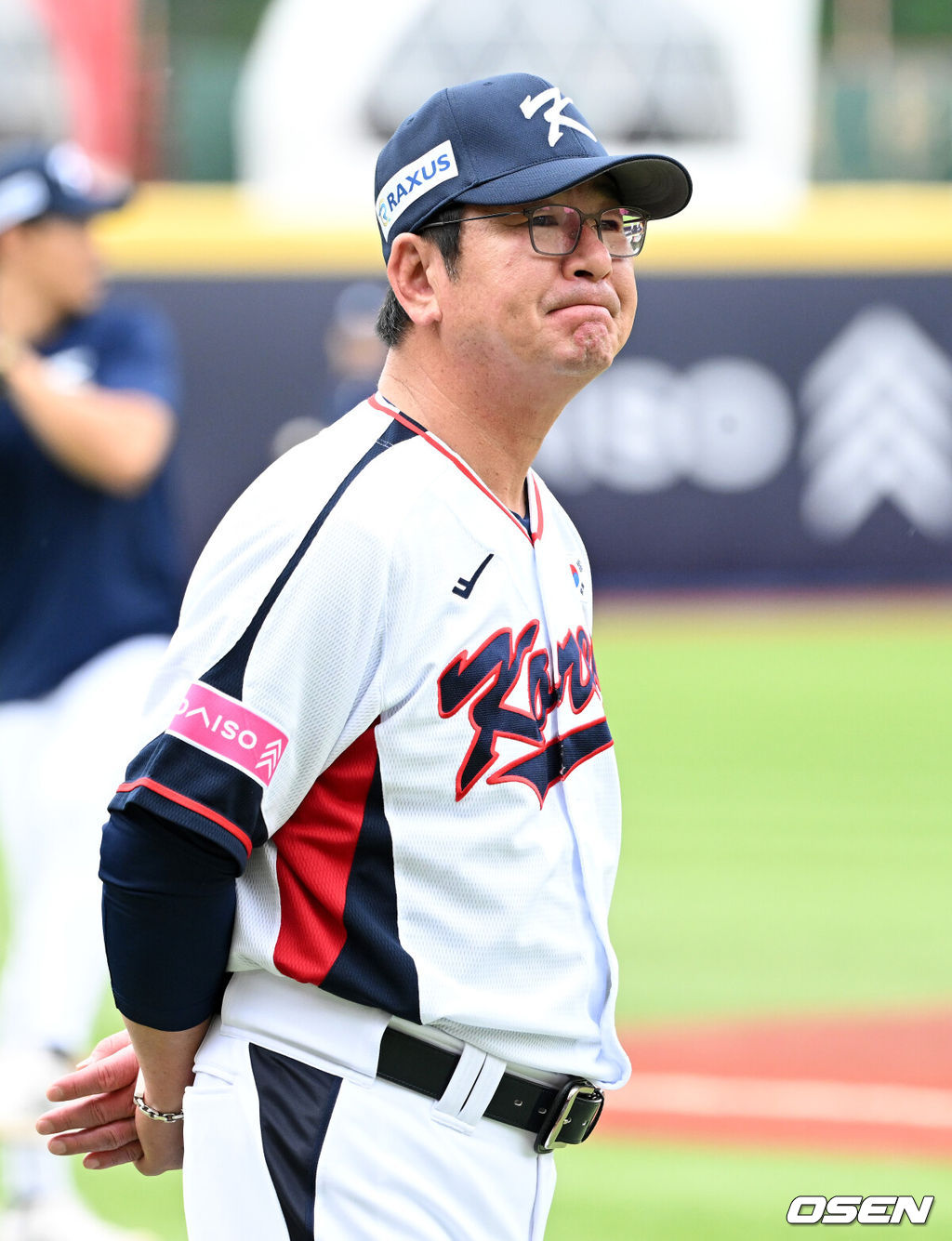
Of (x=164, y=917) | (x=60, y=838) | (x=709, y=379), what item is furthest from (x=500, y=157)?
(x=709, y=379)

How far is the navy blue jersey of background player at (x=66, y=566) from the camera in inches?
190

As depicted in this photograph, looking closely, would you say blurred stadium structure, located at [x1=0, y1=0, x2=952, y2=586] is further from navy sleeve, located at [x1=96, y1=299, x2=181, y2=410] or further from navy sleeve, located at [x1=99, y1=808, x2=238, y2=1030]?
navy sleeve, located at [x1=99, y1=808, x2=238, y2=1030]

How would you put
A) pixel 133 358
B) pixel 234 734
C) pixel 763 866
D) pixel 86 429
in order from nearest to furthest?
pixel 234 734, pixel 86 429, pixel 133 358, pixel 763 866

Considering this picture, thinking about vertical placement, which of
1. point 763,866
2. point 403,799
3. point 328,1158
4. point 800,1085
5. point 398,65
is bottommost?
point 800,1085

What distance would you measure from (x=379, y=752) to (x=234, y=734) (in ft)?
0.63

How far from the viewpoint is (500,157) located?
236cm

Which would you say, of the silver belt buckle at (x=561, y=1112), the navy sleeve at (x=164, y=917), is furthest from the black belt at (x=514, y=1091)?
the navy sleeve at (x=164, y=917)

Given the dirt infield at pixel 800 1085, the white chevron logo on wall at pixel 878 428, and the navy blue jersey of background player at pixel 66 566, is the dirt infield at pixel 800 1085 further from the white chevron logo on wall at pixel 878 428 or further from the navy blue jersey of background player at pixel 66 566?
the white chevron logo on wall at pixel 878 428

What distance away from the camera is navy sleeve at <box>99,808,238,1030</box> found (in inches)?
86.9

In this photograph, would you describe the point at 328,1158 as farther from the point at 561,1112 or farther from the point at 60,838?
the point at 60,838

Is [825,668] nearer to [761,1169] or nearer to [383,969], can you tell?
[761,1169]

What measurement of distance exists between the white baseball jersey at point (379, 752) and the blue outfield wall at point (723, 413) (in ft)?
48.4

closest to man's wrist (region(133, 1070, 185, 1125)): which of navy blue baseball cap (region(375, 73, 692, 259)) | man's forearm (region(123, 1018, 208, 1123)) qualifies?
man's forearm (region(123, 1018, 208, 1123))

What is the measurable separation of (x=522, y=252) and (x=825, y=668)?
40.9 feet
